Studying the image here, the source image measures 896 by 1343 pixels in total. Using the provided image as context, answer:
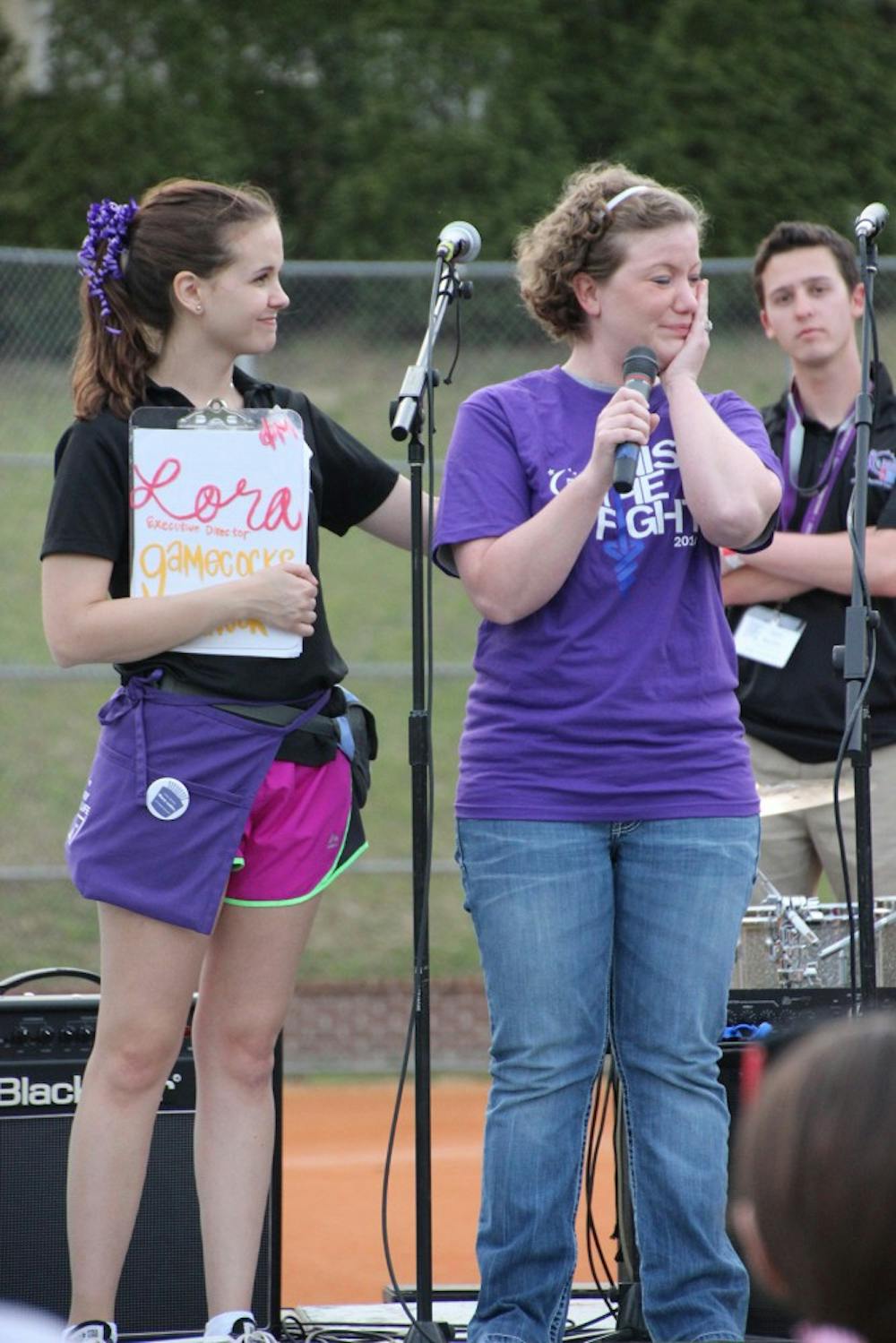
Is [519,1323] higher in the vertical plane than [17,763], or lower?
lower

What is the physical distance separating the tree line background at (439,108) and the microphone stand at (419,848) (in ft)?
31.1

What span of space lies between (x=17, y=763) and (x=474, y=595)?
4.28 meters

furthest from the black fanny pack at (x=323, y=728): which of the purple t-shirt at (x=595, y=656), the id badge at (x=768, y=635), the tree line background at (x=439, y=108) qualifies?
the tree line background at (x=439, y=108)

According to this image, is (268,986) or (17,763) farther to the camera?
(17,763)

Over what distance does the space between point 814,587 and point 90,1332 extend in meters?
2.06

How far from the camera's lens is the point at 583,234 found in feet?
9.40

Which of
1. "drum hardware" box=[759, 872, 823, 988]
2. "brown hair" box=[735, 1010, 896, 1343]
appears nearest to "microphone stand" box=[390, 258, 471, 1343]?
"drum hardware" box=[759, 872, 823, 988]

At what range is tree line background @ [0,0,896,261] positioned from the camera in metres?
12.8

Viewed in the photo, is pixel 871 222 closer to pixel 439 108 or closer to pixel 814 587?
pixel 814 587

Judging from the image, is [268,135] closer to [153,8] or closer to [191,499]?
[153,8]

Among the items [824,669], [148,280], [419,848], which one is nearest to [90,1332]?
[419,848]

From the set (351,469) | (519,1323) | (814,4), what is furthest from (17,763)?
(814,4)

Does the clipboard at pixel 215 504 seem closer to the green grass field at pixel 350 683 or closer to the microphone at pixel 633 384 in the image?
the microphone at pixel 633 384

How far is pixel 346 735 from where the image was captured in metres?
2.94
